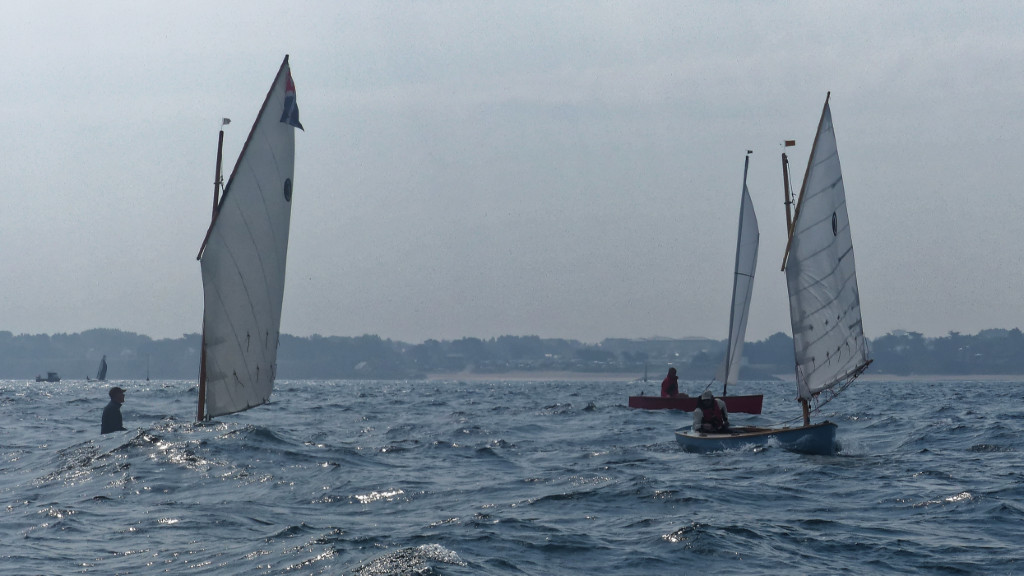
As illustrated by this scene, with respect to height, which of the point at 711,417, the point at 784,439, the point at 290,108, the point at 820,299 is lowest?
the point at 784,439

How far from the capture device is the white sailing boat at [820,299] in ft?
81.4

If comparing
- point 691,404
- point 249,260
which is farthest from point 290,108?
point 691,404

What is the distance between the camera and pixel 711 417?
27.1m

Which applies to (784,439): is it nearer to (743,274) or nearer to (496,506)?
(496,506)

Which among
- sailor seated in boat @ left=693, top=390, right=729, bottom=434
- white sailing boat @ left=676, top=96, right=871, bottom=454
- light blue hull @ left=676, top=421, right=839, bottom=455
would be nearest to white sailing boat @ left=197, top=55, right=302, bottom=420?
light blue hull @ left=676, top=421, right=839, bottom=455

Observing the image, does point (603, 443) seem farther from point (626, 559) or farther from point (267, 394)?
point (626, 559)

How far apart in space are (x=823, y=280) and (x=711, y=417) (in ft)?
16.1

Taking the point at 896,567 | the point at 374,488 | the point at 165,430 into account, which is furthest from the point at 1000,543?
the point at 165,430

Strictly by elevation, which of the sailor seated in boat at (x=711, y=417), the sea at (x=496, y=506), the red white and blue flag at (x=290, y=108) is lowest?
the sea at (x=496, y=506)

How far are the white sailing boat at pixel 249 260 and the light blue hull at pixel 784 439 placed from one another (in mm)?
11943


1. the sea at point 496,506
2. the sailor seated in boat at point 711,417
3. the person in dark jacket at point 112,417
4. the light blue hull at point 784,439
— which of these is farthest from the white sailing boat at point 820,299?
the person in dark jacket at point 112,417

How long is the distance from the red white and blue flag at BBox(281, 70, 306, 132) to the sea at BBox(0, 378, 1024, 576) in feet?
21.2

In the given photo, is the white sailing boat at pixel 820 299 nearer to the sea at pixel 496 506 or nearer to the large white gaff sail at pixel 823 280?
the large white gaff sail at pixel 823 280

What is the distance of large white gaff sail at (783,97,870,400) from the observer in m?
24.9
